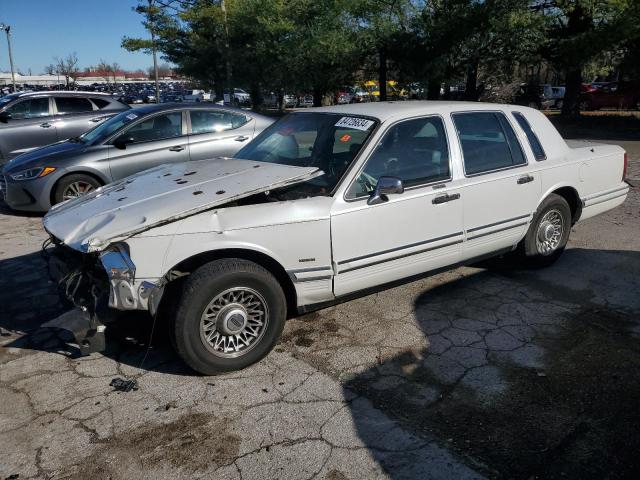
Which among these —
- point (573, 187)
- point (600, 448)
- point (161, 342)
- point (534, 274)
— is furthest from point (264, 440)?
point (573, 187)

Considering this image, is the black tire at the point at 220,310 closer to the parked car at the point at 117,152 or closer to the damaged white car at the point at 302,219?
the damaged white car at the point at 302,219

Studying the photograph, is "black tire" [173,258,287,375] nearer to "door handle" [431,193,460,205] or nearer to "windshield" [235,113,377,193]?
"windshield" [235,113,377,193]

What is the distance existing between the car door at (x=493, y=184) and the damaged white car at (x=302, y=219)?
1 centimetres

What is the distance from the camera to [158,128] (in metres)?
7.69

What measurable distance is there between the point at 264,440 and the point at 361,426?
54cm

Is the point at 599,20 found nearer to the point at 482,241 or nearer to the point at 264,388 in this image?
the point at 482,241

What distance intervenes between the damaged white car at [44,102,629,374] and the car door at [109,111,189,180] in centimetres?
313

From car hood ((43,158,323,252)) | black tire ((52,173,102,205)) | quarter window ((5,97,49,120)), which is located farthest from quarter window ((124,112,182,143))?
quarter window ((5,97,49,120))

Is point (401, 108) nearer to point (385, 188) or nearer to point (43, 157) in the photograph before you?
point (385, 188)

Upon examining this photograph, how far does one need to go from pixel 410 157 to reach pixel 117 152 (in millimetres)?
4833

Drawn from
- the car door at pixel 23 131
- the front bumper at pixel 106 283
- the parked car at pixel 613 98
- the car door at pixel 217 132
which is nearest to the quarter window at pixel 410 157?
the front bumper at pixel 106 283

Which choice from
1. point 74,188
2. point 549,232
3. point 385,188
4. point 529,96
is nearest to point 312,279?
point 385,188

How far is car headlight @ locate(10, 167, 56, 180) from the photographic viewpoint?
7168 mm

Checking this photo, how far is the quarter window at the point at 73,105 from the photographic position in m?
10.8
